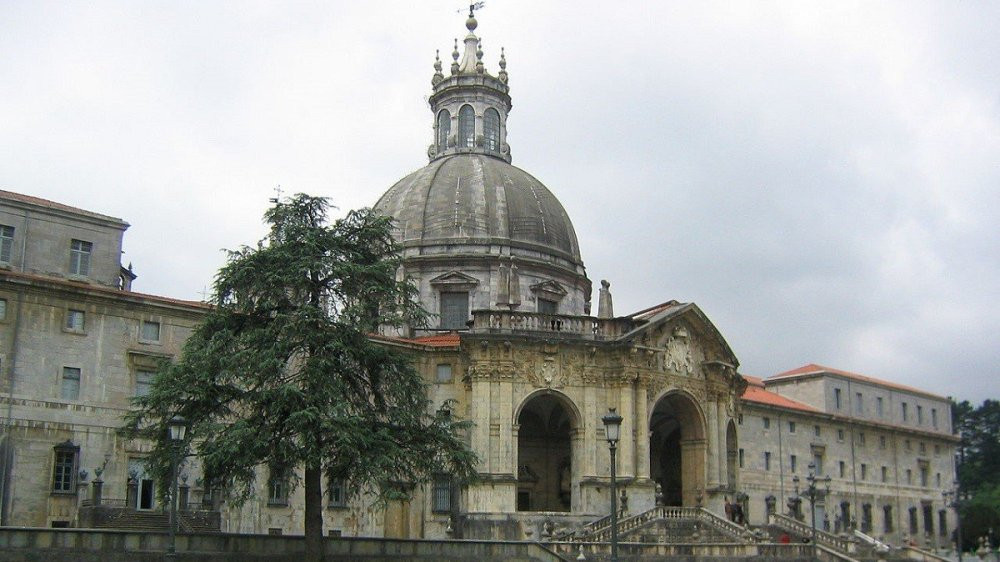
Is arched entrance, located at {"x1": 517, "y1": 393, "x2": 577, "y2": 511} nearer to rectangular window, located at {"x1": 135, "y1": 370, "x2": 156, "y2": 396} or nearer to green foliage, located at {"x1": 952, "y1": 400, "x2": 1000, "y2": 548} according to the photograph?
rectangular window, located at {"x1": 135, "y1": 370, "x2": 156, "y2": 396}

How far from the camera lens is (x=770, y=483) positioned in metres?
68.4

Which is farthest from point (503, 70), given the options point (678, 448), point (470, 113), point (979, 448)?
point (979, 448)

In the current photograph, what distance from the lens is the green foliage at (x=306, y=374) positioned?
32.9m

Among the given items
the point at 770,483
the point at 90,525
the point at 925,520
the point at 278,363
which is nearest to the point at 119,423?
the point at 90,525

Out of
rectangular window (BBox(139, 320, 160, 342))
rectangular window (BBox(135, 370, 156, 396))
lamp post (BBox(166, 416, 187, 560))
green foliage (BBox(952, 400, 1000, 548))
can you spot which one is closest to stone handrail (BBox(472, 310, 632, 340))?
rectangular window (BBox(139, 320, 160, 342))

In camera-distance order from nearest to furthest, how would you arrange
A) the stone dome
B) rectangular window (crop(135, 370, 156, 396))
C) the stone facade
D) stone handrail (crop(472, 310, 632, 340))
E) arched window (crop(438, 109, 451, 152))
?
1. rectangular window (crop(135, 370, 156, 396))
2. stone handrail (crop(472, 310, 632, 340))
3. the stone dome
4. arched window (crop(438, 109, 451, 152))
5. the stone facade

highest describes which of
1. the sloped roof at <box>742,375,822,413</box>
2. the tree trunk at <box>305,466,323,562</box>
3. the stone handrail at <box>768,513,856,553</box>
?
the sloped roof at <box>742,375,822,413</box>

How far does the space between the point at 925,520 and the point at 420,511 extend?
4792 cm

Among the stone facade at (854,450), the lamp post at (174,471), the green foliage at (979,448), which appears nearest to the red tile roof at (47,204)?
the lamp post at (174,471)

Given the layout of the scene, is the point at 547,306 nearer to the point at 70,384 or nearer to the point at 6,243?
the point at 70,384

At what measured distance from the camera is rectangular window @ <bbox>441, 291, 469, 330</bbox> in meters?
57.9

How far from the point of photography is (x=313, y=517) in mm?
33938

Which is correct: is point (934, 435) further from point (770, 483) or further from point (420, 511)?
point (420, 511)

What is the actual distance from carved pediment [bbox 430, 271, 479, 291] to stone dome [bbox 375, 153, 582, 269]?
1.47 meters
